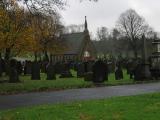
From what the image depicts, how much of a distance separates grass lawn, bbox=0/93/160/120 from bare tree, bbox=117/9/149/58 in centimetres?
9601

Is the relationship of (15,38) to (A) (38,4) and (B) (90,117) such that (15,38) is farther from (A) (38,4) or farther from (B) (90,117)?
(B) (90,117)

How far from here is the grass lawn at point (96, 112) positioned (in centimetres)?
1247

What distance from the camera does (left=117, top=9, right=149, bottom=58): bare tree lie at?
11199 centimetres

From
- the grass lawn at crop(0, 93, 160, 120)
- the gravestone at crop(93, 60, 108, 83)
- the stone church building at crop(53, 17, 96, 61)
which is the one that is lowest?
the grass lawn at crop(0, 93, 160, 120)

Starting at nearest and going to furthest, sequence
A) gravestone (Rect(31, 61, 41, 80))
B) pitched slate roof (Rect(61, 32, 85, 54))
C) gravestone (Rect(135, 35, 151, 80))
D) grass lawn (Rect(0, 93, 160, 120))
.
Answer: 1. grass lawn (Rect(0, 93, 160, 120))
2. gravestone (Rect(135, 35, 151, 80))
3. gravestone (Rect(31, 61, 41, 80))
4. pitched slate roof (Rect(61, 32, 85, 54))

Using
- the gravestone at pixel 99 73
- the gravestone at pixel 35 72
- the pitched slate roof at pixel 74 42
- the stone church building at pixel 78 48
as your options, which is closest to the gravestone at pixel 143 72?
the gravestone at pixel 99 73

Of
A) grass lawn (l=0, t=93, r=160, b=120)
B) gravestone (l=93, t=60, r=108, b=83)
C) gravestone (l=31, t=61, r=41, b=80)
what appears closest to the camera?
grass lawn (l=0, t=93, r=160, b=120)

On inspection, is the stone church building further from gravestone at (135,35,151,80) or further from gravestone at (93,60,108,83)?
gravestone at (93,60,108,83)

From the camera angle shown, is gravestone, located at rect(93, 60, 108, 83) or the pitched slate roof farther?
the pitched slate roof

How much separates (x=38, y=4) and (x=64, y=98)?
1083cm

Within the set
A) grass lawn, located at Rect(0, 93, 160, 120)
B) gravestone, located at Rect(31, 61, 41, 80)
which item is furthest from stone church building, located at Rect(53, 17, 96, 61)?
grass lawn, located at Rect(0, 93, 160, 120)

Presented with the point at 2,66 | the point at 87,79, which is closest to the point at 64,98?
the point at 87,79

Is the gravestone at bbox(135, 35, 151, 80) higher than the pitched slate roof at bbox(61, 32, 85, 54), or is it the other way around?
the pitched slate roof at bbox(61, 32, 85, 54)

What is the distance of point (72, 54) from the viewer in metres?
106
